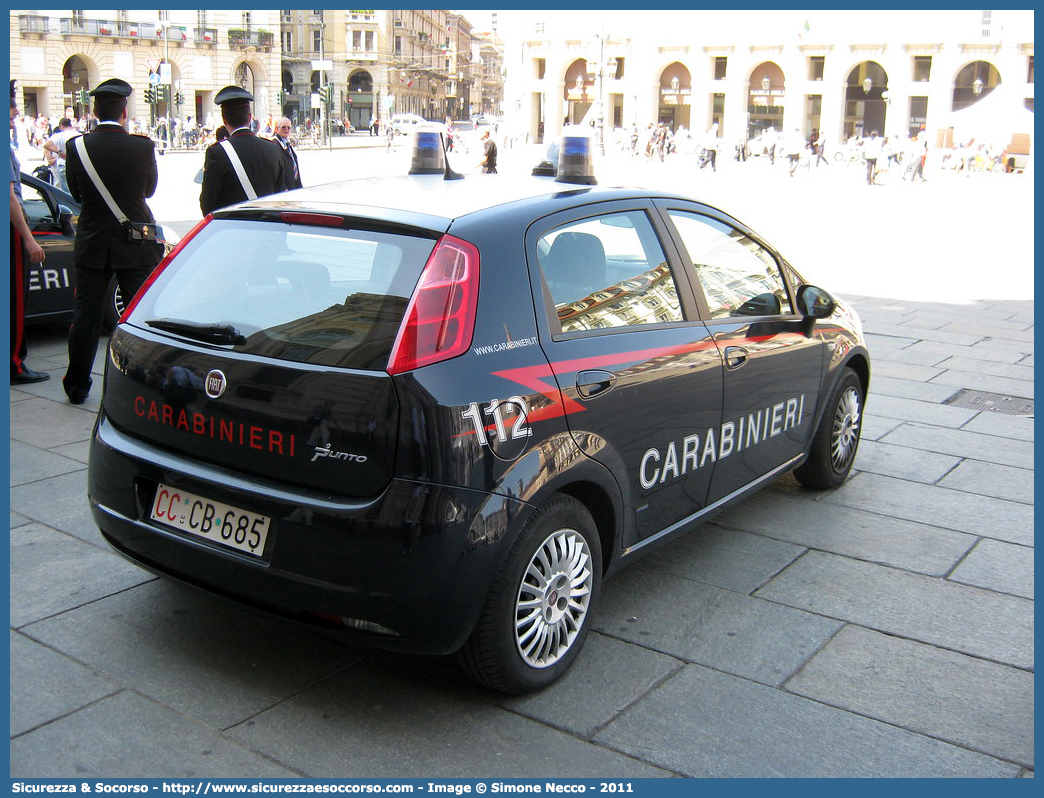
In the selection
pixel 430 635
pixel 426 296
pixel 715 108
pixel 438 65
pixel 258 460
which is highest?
pixel 438 65

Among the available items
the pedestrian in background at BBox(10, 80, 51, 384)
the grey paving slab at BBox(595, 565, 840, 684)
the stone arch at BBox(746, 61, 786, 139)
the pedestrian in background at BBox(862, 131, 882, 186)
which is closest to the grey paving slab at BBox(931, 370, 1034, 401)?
the grey paving slab at BBox(595, 565, 840, 684)

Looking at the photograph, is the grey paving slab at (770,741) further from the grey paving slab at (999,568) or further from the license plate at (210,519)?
the grey paving slab at (999,568)

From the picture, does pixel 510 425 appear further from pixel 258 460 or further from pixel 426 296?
pixel 258 460

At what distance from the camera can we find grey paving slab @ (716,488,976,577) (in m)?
4.49

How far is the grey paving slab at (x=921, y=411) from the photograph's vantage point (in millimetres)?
6797

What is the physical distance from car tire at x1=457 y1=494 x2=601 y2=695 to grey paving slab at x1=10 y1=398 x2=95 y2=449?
3475mm

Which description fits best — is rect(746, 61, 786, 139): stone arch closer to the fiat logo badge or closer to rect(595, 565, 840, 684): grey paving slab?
rect(595, 565, 840, 684): grey paving slab

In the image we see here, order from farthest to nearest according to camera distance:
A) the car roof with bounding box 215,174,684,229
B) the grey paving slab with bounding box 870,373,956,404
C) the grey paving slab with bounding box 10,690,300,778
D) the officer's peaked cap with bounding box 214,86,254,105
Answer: the grey paving slab with bounding box 870,373,956,404, the officer's peaked cap with bounding box 214,86,254,105, the car roof with bounding box 215,174,684,229, the grey paving slab with bounding box 10,690,300,778

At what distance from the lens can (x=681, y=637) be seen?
3666 mm

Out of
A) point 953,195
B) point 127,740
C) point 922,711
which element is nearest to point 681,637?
point 922,711

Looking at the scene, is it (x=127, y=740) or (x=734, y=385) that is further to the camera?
(x=734, y=385)

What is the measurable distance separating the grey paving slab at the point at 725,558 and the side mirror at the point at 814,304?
1018 mm

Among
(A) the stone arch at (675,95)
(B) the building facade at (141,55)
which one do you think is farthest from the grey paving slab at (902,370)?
(A) the stone arch at (675,95)

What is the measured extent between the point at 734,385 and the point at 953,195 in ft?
92.8
